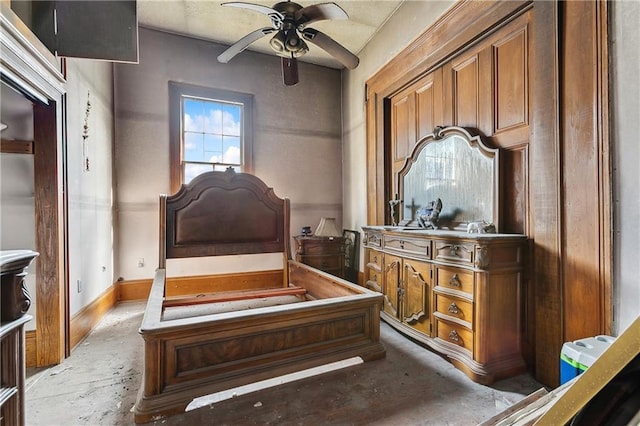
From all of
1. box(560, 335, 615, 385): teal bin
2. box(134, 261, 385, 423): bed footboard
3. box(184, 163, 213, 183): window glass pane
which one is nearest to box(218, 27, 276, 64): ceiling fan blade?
box(184, 163, 213, 183): window glass pane

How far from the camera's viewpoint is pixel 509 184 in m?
2.30

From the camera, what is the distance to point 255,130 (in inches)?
173

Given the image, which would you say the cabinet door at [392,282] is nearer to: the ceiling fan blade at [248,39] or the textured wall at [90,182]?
the ceiling fan blade at [248,39]

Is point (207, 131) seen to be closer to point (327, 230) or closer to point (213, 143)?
point (213, 143)

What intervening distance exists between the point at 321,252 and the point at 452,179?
2.08 metres

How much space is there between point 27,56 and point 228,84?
8.73 feet

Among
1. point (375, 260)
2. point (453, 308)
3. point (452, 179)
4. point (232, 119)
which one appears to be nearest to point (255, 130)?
point (232, 119)

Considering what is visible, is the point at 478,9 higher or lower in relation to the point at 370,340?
higher

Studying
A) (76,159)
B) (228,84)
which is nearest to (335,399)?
(76,159)

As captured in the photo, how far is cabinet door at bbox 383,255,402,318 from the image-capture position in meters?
2.72

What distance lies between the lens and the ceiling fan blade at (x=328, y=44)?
2.69 meters

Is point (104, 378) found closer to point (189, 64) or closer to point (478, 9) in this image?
point (189, 64)

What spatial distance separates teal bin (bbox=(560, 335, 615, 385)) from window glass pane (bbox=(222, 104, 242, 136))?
4.33 meters

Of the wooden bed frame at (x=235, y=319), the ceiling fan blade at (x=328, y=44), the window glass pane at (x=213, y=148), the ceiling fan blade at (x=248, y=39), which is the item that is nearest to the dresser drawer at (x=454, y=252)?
the wooden bed frame at (x=235, y=319)
